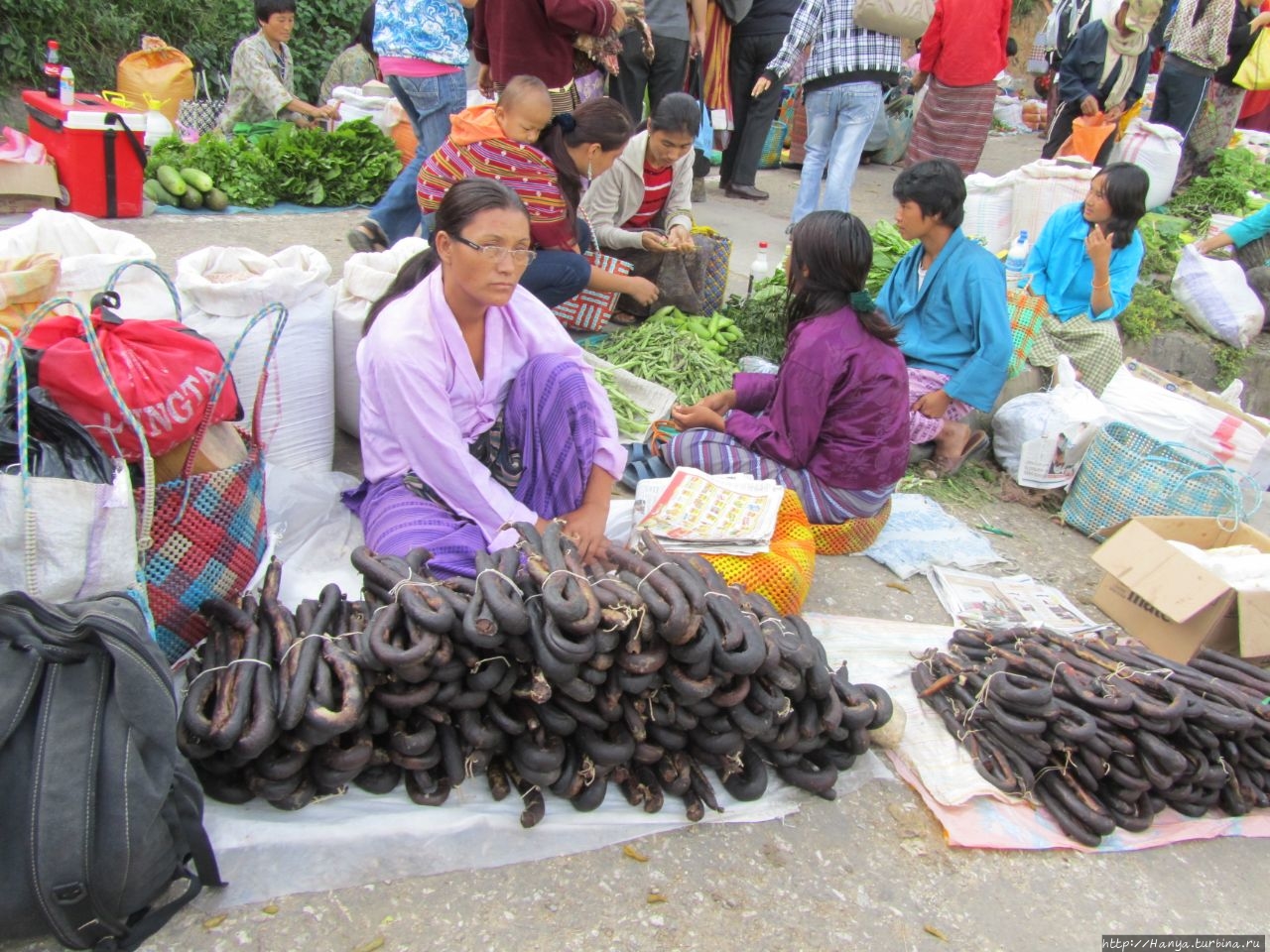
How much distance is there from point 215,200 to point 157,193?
1.25 feet

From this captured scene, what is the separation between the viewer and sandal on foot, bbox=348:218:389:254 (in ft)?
17.1

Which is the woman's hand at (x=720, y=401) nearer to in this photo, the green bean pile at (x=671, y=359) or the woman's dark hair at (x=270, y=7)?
the green bean pile at (x=671, y=359)

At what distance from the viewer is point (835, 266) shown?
11.6 feet

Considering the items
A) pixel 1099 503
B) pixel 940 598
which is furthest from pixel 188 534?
pixel 1099 503

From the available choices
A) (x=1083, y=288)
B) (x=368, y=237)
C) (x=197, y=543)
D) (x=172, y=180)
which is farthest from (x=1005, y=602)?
(x=172, y=180)

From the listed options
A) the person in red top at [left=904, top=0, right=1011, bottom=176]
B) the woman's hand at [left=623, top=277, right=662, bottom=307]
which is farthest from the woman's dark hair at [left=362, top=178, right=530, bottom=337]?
the person in red top at [left=904, top=0, right=1011, bottom=176]

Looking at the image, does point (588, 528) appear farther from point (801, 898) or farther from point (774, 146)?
point (774, 146)

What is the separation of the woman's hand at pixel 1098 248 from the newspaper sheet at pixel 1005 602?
2.35 m

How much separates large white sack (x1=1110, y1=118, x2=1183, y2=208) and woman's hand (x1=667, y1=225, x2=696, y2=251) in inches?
202

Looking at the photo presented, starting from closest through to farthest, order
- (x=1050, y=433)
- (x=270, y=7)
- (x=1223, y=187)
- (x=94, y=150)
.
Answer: (x=1050, y=433)
(x=94, y=150)
(x=270, y=7)
(x=1223, y=187)

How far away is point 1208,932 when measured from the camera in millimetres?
2475

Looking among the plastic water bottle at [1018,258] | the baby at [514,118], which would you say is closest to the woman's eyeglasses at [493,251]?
the baby at [514,118]

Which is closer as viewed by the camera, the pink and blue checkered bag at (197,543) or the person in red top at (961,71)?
the pink and blue checkered bag at (197,543)

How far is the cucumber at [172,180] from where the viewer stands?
6406 mm
